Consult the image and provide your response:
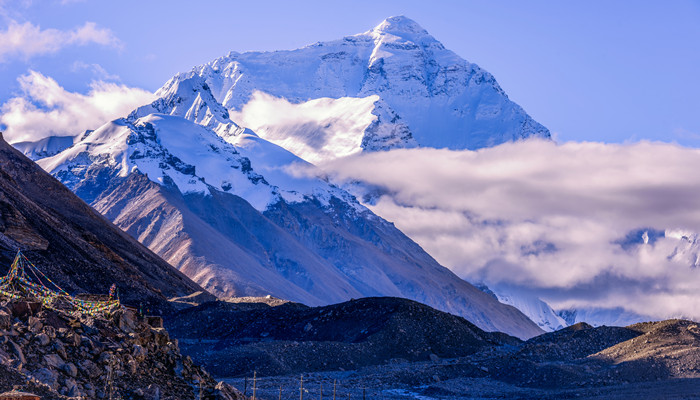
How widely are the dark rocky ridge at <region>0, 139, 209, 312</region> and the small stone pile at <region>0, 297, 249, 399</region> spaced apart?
159 ft

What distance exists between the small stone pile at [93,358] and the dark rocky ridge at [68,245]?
4844 centimetres

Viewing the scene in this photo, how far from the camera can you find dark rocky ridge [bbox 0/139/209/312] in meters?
99.7

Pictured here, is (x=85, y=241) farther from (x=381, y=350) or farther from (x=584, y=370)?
(x=584, y=370)

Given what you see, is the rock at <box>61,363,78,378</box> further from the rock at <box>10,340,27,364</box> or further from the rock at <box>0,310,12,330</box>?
the rock at <box>0,310,12,330</box>

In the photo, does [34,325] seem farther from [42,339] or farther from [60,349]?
[60,349]

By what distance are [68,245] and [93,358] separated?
80.6 meters

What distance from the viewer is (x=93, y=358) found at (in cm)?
3475

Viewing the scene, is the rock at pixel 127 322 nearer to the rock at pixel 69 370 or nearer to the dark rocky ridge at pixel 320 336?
the rock at pixel 69 370

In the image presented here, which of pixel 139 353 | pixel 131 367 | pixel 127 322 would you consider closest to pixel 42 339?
pixel 131 367

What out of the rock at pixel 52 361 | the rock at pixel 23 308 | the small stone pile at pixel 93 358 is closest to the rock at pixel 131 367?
the small stone pile at pixel 93 358

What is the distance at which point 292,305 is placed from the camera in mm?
111812

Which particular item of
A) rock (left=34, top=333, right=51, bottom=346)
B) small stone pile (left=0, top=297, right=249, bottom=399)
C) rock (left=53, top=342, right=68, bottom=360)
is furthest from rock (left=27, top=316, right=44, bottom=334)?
rock (left=53, top=342, right=68, bottom=360)

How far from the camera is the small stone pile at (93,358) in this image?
105ft

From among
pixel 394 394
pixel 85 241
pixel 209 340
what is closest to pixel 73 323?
pixel 394 394
